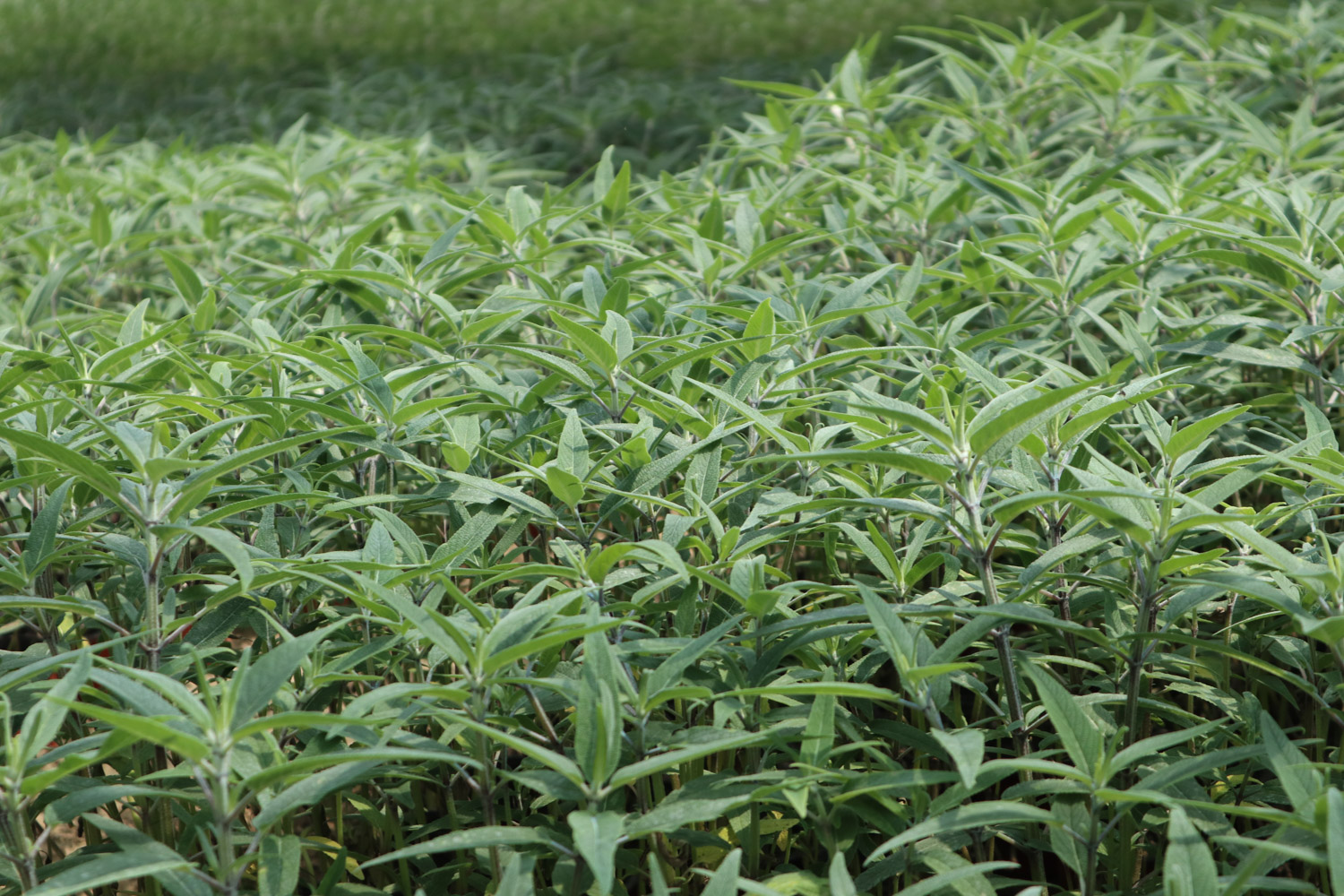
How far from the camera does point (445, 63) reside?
280 inches

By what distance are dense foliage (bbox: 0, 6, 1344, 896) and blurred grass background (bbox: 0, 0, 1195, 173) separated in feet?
7.53

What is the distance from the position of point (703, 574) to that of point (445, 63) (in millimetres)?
6618

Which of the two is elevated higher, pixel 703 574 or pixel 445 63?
pixel 445 63

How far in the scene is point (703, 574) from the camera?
1.24 metres

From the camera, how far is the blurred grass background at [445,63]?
16.2ft

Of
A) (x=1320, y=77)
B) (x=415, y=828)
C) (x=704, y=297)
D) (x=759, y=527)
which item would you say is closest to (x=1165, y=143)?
(x=1320, y=77)

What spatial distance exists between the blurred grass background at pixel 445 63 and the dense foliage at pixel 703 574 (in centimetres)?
230

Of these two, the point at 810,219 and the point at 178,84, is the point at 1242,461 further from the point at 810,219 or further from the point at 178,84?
the point at 178,84

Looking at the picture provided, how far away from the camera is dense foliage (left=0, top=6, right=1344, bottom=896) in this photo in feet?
3.73

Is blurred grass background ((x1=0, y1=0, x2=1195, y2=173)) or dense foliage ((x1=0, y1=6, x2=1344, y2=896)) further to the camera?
blurred grass background ((x1=0, y1=0, x2=1195, y2=173))

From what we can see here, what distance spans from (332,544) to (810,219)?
5.02ft

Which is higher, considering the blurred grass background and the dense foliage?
the blurred grass background

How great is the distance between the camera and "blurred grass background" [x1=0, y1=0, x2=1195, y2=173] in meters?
4.93

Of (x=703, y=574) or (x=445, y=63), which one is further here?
(x=445, y=63)
